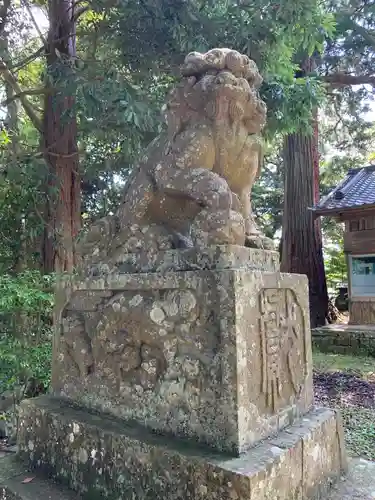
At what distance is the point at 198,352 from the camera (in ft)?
5.68

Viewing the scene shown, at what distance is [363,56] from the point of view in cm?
970

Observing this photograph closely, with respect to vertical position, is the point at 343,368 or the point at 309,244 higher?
the point at 309,244

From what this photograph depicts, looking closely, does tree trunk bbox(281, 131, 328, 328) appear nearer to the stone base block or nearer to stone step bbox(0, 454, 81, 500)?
the stone base block

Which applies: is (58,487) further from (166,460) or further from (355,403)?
(355,403)

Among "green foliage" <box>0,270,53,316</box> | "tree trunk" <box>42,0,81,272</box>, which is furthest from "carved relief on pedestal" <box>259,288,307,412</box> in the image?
"tree trunk" <box>42,0,81,272</box>

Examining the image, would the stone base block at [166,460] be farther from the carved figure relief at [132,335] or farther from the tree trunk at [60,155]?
the tree trunk at [60,155]

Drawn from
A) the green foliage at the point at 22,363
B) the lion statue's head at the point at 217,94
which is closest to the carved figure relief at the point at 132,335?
the lion statue's head at the point at 217,94

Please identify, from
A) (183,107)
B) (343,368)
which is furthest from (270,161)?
(183,107)

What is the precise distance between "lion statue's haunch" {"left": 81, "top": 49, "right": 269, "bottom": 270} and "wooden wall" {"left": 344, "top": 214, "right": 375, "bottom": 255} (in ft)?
24.2

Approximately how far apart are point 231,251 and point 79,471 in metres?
1.26

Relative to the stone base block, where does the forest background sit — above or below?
above

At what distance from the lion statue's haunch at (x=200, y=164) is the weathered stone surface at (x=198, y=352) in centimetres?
24

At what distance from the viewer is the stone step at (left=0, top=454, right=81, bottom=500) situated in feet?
6.19

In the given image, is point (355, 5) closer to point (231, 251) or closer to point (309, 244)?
point (309, 244)
